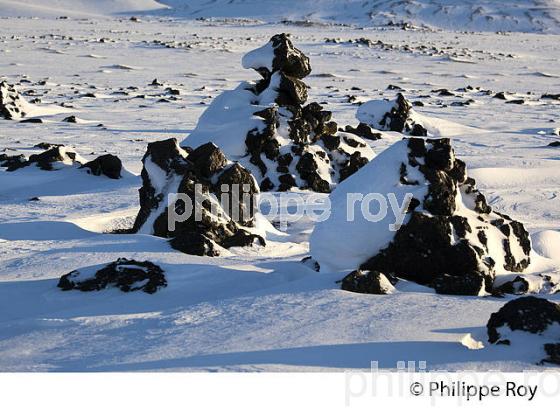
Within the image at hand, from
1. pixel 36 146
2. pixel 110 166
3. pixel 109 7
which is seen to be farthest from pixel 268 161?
pixel 109 7

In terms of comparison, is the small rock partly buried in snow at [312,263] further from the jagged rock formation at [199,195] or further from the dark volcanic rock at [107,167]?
the dark volcanic rock at [107,167]

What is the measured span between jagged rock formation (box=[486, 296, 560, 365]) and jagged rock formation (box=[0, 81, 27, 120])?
1177 cm

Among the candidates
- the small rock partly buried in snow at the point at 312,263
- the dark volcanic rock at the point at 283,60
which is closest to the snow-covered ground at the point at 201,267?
the small rock partly buried in snow at the point at 312,263

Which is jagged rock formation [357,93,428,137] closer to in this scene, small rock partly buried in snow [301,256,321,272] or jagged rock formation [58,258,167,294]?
small rock partly buried in snow [301,256,321,272]

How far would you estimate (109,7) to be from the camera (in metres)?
80.6

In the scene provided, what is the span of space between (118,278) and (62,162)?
4.87 m

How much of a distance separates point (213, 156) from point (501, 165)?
4938 millimetres

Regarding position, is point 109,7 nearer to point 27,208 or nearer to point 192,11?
point 192,11

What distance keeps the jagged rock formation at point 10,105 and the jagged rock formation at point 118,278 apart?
982 centimetres

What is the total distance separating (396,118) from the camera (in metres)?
13.2

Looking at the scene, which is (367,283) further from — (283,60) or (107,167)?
(283,60)

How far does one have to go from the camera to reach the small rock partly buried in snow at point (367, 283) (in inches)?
184

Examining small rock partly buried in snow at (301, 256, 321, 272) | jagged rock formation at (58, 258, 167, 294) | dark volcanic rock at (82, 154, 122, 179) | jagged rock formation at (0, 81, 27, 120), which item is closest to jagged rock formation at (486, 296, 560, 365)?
small rock partly buried in snow at (301, 256, 321, 272)

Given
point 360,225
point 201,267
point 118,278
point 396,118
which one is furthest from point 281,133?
point 118,278
